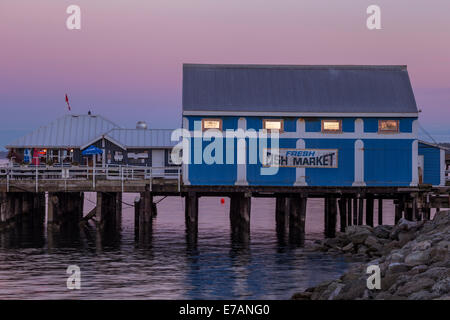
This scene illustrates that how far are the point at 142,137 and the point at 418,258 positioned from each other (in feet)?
107

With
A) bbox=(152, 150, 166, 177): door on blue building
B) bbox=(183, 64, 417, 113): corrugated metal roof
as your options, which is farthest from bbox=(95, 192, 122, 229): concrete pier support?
bbox=(183, 64, 417, 113): corrugated metal roof

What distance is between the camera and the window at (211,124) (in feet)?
118

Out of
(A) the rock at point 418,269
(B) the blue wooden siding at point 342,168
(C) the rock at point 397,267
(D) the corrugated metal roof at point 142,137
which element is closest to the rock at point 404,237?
(B) the blue wooden siding at point 342,168

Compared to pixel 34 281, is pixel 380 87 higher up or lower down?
higher up

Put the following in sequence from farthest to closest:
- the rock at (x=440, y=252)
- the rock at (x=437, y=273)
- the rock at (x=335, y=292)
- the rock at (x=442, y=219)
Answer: the rock at (x=442, y=219), the rock at (x=440, y=252), the rock at (x=335, y=292), the rock at (x=437, y=273)

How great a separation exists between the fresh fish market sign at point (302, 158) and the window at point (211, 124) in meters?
2.72

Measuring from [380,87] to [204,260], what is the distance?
14632mm

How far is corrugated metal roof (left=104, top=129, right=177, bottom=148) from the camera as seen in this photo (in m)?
50.4

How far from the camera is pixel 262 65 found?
3941 cm

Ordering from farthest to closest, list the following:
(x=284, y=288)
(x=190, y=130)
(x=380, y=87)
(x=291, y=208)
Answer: (x=291, y=208)
(x=380, y=87)
(x=190, y=130)
(x=284, y=288)

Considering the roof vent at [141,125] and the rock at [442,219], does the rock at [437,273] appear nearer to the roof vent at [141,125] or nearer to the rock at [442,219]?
the rock at [442,219]

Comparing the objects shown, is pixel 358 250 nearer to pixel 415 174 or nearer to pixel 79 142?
pixel 415 174

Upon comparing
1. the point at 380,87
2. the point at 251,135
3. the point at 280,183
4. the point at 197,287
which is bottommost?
the point at 197,287

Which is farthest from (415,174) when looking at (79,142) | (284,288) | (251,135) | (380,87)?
(79,142)
